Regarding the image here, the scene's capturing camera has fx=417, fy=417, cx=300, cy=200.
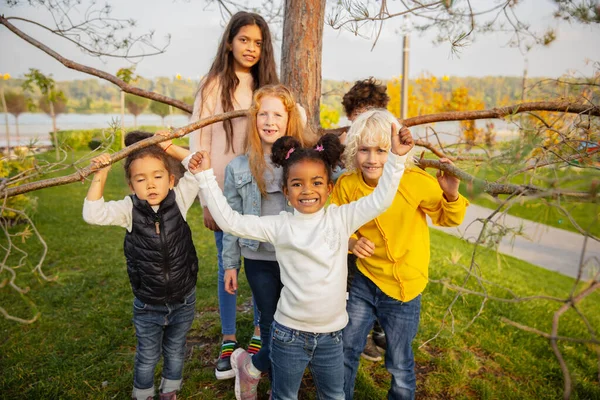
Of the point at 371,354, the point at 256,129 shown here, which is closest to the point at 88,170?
the point at 256,129

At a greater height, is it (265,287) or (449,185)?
(449,185)

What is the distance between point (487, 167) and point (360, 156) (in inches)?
26.3

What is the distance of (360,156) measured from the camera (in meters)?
1.97

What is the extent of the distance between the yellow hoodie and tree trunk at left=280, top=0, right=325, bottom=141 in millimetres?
893

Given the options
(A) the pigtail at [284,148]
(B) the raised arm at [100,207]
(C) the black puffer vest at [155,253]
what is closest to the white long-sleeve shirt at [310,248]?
(A) the pigtail at [284,148]

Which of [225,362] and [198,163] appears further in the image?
[225,362]

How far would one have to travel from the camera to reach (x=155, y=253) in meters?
2.04

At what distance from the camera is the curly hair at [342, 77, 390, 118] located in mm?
2914

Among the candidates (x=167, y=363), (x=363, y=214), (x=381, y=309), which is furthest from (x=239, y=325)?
(x=363, y=214)

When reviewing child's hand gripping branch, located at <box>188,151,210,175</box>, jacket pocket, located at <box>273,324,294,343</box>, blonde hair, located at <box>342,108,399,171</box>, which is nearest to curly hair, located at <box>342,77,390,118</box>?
blonde hair, located at <box>342,108,399,171</box>

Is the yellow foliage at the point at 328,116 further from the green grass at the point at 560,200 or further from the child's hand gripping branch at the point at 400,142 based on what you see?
the green grass at the point at 560,200

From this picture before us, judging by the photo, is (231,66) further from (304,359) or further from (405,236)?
(304,359)

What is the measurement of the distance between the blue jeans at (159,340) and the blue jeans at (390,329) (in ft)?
2.81

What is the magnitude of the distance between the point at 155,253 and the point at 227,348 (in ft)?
3.09
